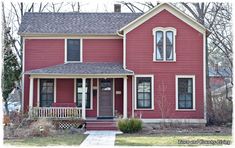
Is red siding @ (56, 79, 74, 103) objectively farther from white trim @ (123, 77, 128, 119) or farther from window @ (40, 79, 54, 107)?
white trim @ (123, 77, 128, 119)

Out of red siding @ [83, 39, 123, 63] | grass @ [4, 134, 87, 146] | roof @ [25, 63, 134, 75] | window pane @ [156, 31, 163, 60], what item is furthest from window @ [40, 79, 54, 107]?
grass @ [4, 134, 87, 146]

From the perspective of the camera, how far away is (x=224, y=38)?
2634cm

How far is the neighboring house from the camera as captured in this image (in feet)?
71.4

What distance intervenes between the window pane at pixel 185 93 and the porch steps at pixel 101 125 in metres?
3.92

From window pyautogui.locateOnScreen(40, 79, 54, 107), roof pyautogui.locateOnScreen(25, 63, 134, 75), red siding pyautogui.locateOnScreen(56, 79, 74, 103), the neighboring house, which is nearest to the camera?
roof pyautogui.locateOnScreen(25, 63, 134, 75)

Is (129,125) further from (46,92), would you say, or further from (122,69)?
(46,92)

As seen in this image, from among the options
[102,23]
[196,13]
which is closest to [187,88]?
[102,23]

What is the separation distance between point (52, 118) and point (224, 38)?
12662mm

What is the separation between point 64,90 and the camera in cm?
2297

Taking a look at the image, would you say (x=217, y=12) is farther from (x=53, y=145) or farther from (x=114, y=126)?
(x=53, y=145)

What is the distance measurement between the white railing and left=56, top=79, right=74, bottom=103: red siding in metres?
1.58

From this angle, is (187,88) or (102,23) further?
(102,23)

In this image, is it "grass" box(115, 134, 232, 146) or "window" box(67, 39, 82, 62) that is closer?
"grass" box(115, 134, 232, 146)

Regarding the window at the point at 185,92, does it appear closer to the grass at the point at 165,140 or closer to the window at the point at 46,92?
the grass at the point at 165,140
